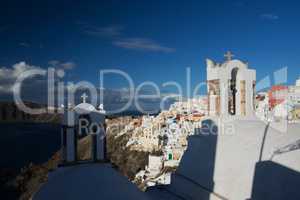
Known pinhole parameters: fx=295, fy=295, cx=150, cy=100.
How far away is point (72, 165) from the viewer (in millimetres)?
5695

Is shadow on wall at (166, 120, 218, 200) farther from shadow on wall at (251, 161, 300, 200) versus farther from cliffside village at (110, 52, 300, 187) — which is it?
shadow on wall at (251, 161, 300, 200)

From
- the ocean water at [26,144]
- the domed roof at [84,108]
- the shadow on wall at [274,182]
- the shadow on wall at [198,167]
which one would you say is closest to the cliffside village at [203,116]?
the shadow on wall at [198,167]

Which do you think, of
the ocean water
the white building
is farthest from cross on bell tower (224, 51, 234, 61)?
the ocean water

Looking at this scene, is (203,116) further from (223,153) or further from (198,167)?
(223,153)

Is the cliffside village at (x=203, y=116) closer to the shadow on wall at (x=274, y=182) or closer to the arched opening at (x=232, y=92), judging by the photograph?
the arched opening at (x=232, y=92)

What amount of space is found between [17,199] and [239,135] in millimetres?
50388

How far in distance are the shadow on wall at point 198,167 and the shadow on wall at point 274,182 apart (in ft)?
4.06

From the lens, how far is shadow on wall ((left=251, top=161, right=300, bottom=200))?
4.64m

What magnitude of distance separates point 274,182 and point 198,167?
2.27m

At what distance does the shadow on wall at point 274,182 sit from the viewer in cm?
464

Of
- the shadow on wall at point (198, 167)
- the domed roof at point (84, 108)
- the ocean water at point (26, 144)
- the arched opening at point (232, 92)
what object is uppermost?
the arched opening at point (232, 92)

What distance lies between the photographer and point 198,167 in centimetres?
693

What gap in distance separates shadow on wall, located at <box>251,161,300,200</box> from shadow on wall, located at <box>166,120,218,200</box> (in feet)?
4.06

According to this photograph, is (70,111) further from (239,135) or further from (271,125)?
(271,125)
